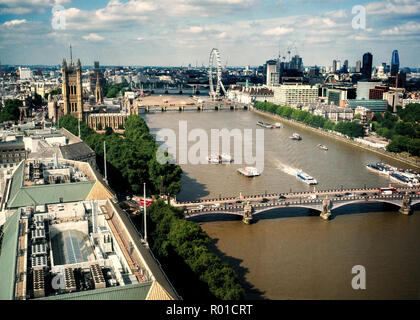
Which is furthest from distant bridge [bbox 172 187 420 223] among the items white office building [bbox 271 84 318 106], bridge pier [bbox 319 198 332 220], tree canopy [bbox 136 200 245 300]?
white office building [bbox 271 84 318 106]

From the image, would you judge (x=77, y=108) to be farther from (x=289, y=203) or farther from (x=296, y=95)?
(x=296, y=95)

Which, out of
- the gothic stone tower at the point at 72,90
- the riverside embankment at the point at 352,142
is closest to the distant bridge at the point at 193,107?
the riverside embankment at the point at 352,142

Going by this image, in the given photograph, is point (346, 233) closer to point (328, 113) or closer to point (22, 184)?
point (22, 184)

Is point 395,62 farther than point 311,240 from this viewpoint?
Yes

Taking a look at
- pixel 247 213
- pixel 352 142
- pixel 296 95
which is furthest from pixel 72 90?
pixel 296 95

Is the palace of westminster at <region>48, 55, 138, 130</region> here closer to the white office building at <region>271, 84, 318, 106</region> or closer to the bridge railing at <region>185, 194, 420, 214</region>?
the bridge railing at <region>185, 194, 420, 214</region>

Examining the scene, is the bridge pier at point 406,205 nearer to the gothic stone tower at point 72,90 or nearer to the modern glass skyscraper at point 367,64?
the gothic stone tower at point 72,90
